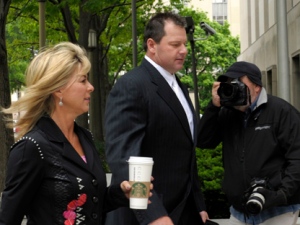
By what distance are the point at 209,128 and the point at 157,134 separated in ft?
3.58

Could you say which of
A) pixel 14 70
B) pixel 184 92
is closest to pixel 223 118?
pixel 184 92

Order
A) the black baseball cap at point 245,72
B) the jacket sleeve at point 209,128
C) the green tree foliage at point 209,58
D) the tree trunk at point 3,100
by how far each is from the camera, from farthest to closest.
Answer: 1. the green tree foliage at point 209,58
2. the tree trunk at point 3,100
3. the jacket sleeve at point 209,128
4. the black baseball cap at point 245,72

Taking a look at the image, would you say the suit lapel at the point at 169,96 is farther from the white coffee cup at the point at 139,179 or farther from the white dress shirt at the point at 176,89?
the white coffee cup at the point at 139,179

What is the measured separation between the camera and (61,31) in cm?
3095

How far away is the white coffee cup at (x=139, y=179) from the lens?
Answer: 139 inches

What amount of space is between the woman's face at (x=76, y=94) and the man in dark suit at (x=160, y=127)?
0.84 meters

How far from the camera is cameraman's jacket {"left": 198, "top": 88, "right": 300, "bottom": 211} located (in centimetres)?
533

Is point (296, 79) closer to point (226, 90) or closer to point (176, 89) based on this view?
point (226, 90)

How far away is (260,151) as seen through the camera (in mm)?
5387

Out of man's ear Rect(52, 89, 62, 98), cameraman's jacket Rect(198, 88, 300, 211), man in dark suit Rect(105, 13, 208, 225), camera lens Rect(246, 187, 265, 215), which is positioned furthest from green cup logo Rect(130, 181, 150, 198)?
cameraman's jacket Rect(198, 88, 300, 211)

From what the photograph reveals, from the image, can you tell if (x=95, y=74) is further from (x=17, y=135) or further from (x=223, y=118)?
(x=17, y=135)

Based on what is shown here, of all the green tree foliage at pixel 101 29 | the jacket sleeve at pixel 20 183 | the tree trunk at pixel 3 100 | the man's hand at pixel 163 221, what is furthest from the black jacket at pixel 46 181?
the tree trunk at pixel 3 100

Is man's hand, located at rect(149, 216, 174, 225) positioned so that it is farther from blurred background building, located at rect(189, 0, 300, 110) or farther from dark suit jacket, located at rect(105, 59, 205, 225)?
blurred background building, located at rect(189, 0, 300, 110)

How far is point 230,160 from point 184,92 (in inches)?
29.0
